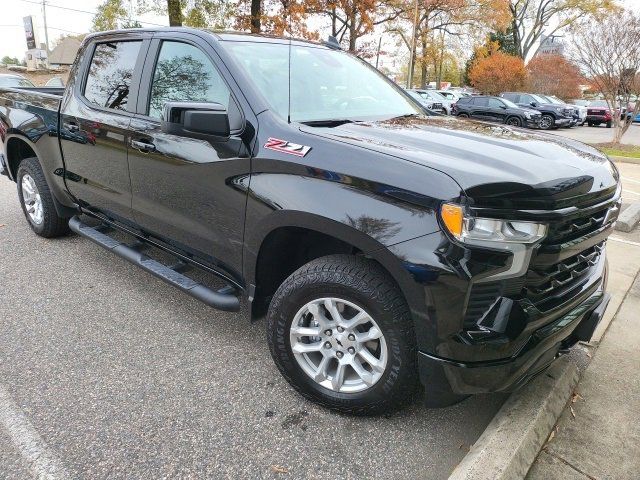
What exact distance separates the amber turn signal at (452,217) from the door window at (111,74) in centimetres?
242

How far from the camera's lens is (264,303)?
2.74 m

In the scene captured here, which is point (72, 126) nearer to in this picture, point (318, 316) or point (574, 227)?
point (318, 316)

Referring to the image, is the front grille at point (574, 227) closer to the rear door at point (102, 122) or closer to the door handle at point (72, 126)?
the rear door at point (102, 122)

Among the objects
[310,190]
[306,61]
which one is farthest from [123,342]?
[306,61]

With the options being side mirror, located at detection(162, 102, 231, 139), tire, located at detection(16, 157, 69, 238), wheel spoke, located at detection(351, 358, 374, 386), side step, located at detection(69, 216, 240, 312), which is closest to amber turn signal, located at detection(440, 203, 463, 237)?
wheel spoke, located at detection(351, 358, 374, 386)

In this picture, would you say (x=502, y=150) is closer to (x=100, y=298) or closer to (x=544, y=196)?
(x=544, y=196)

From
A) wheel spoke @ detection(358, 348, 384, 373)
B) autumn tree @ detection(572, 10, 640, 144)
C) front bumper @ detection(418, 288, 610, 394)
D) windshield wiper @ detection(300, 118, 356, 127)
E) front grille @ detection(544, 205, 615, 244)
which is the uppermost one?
autumn tree @ detection(572, 10, 640, 144)

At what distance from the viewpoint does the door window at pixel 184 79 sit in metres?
2.78

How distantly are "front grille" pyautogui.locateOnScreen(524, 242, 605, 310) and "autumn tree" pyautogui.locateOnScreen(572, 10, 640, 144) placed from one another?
12.1 meters

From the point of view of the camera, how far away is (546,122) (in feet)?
68.4

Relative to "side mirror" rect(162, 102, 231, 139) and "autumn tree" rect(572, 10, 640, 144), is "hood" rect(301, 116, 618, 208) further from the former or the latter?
"autumn tree" rect(572, 10, 640, 144)

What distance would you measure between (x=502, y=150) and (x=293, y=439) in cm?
160

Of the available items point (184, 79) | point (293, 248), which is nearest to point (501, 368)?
point (293, 248)

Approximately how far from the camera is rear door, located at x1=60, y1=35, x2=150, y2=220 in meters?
3.33
